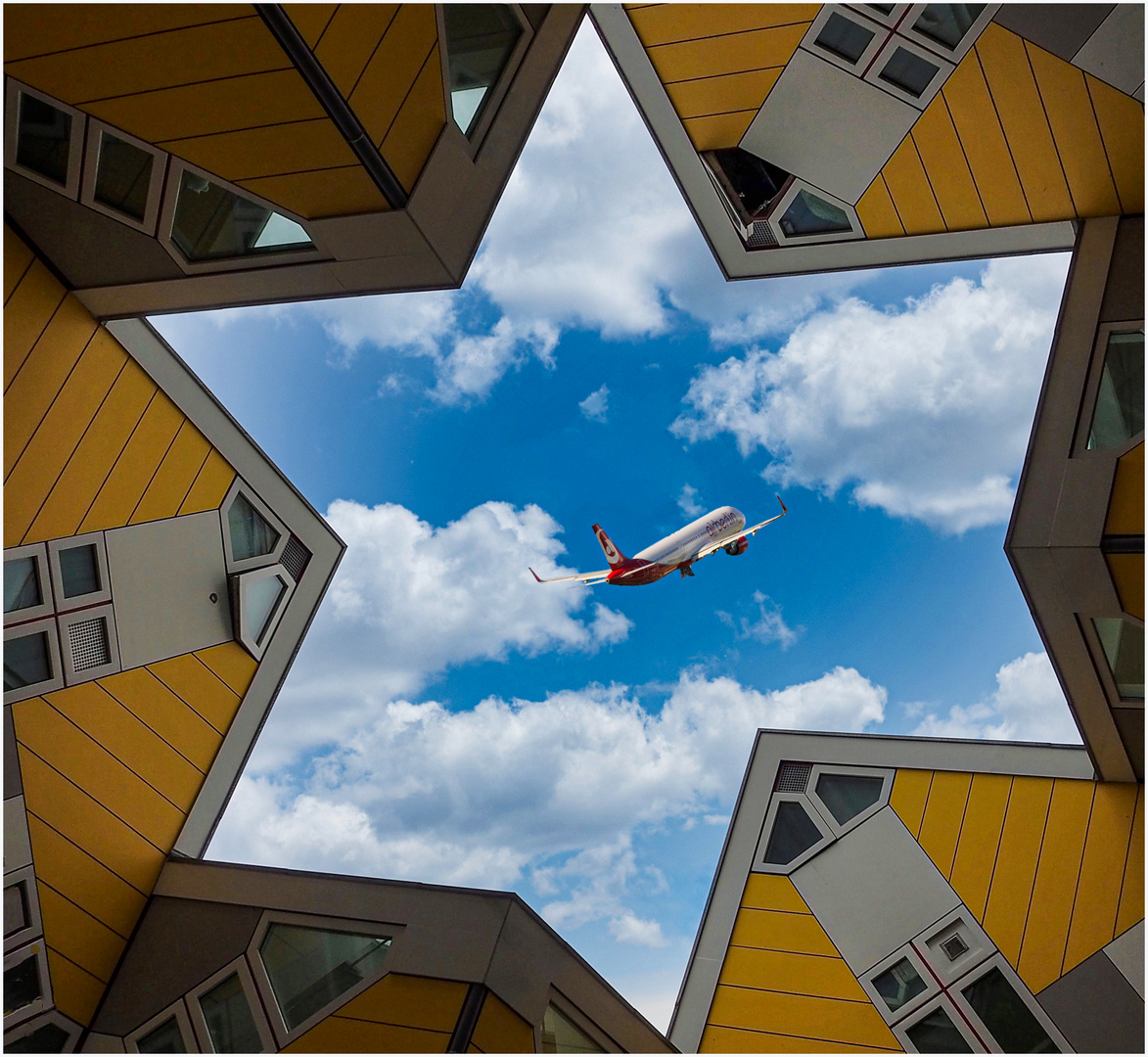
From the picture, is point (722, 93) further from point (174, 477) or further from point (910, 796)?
point (910, 796)

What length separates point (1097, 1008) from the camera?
7902mm

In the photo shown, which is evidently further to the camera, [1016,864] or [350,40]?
[1016,864]

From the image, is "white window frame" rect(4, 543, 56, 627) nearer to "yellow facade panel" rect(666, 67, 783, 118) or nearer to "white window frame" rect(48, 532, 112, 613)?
"white window frame" rect(48, 532, 112, 613)

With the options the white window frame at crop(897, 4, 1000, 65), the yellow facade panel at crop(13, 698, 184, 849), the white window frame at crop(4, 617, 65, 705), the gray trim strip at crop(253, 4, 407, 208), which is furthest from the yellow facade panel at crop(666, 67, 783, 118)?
the yellow facade panel at crop(13, 698, 184, 849)

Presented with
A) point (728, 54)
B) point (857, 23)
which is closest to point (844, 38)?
point (857, 23)

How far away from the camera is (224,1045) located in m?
7.56

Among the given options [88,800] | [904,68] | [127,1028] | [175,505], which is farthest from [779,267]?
[127,1028]

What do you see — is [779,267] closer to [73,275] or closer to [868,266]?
[868,266]

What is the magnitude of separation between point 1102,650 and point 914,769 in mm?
2537

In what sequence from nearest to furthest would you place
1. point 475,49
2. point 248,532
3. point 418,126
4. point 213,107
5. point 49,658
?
point 213,107, point 418,126, point 475,49, point 49,658, point 248,532

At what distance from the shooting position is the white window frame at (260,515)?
8953mm

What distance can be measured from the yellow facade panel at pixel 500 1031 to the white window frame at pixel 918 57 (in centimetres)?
801

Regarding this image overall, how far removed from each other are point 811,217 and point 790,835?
6484 millimetres

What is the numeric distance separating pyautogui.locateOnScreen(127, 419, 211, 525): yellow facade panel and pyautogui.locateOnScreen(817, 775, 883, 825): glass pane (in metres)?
7.26
